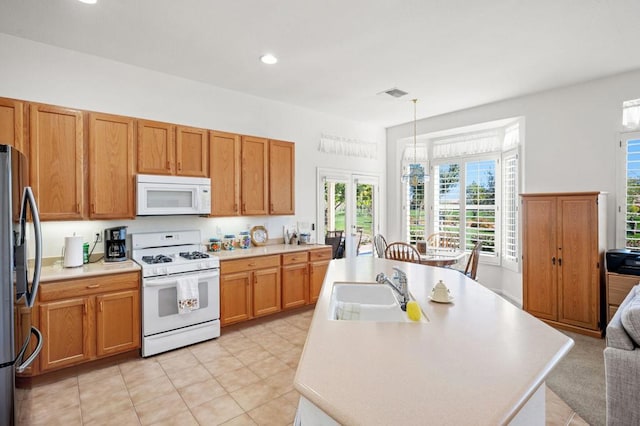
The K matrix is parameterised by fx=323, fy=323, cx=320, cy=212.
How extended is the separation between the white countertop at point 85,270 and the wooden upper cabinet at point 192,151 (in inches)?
42.8

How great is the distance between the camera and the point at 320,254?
446 cm

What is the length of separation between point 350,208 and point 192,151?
2.86m

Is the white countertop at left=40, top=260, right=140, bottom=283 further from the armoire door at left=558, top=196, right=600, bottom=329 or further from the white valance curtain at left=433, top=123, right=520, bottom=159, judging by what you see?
the white valance curtain at left=433, top=123, right=520, bottom=159

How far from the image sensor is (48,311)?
2.53 meters

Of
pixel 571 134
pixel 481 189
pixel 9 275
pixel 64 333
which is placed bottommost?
pixel 64 333

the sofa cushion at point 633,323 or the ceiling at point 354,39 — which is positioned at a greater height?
the ceiling at point 354,39

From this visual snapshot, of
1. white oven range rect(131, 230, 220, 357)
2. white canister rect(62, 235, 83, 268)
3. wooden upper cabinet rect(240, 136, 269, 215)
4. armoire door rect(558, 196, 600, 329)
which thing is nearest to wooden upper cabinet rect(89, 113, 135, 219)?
white canister rect(62, 235, 83, 268)

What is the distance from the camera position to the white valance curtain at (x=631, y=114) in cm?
361

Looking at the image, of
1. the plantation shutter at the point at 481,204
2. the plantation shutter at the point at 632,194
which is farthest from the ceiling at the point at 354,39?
the plantation shutter at the point at 481,204

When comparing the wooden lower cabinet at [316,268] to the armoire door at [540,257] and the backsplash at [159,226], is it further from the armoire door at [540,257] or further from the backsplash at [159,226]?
the armoire door at [540,257]

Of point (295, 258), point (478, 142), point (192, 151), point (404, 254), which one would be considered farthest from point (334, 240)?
point (478, 142)

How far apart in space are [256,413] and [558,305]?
359 cm

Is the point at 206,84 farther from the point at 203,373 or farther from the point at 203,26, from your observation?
the point at 203,373

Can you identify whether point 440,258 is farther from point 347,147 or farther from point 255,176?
point 255,176
